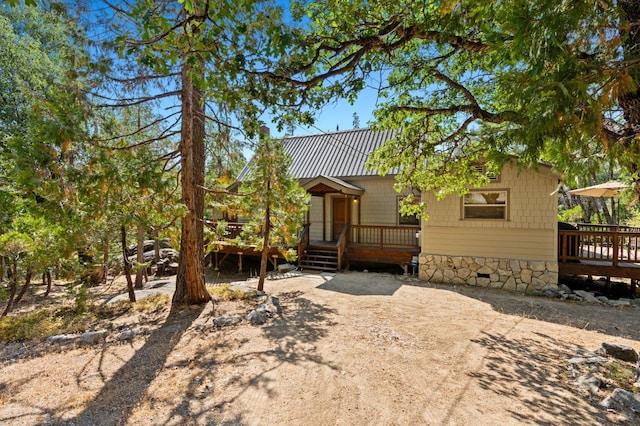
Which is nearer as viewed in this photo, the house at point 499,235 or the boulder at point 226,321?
the boulder at point 226,321

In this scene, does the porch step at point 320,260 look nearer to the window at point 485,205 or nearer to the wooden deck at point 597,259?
the window at point 485,205

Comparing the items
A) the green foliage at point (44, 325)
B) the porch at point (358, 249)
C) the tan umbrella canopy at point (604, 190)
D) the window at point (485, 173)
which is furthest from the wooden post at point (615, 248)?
the green foliage at point (44, 325)

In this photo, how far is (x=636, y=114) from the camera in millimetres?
2984

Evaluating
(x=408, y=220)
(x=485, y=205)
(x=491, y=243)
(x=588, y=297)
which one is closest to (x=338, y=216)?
(x=408, y=220)

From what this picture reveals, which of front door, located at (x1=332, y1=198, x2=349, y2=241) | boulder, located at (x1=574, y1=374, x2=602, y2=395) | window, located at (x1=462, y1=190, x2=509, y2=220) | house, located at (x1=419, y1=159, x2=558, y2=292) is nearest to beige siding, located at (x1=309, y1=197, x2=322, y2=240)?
front door, located at (x1=332, y1=198, x2=349, y2=241)

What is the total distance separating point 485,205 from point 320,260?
604cm

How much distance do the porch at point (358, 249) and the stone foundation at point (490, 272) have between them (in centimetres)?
84

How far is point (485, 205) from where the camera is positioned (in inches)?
368

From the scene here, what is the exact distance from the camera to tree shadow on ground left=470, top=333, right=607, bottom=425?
2.78 m

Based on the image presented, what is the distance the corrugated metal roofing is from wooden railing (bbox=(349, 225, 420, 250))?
252 centimetres

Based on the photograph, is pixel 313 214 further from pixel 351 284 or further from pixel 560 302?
pixel 560 302

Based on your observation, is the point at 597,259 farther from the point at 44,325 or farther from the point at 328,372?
the point at 44,325

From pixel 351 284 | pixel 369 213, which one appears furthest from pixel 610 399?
pixel 369 213

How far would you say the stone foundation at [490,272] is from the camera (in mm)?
8602
